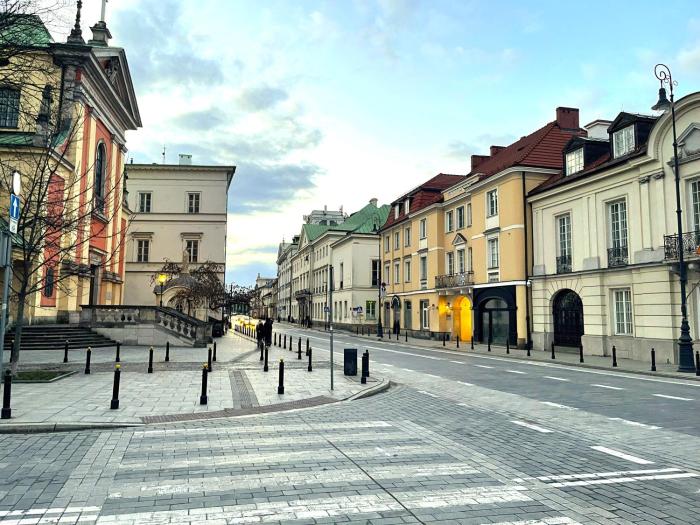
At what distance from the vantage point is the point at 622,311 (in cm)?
2539

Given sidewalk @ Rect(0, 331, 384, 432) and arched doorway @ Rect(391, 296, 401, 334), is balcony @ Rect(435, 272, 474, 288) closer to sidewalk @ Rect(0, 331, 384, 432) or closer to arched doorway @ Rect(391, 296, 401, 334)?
arched doorway @ Rect(391, 296, 401, 334)

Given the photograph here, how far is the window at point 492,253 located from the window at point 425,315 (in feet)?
33.9

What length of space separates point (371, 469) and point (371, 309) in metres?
55.5

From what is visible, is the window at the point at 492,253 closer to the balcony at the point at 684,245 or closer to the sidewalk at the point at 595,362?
the sidewalk at the point at 595,362

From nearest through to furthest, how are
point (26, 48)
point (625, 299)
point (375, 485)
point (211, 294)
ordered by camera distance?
point (375, 485) < point (26, 48) < point (625, 299) < point (211, 294)

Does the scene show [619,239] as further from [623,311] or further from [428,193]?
[428,193]

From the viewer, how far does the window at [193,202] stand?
5350 cm

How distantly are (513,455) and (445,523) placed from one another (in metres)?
2.98

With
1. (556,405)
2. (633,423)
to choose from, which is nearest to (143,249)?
(556,405)

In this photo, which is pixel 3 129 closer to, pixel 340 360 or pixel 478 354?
pixel 340 360

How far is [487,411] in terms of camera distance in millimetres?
11141

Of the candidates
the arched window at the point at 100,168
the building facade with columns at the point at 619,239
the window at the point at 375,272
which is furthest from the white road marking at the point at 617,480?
the window at the point at 375,272

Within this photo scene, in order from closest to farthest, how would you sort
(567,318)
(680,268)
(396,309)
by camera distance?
1. (680,268)
2. (567,318)
3. (396,309)

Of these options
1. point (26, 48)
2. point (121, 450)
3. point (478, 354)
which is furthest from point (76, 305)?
point (121, 450)
